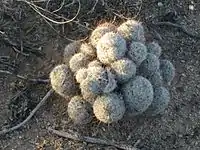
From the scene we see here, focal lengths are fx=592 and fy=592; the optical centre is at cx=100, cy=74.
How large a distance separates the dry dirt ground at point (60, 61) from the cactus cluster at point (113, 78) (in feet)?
0.55

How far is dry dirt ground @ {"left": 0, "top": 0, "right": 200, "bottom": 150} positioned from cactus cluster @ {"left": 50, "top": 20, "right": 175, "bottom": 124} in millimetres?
168

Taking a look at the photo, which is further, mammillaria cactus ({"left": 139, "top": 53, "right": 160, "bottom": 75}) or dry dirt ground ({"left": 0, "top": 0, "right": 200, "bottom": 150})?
dry dirt ground ({"left": 0, "top": 0, "right": 200, "bottom": 150})

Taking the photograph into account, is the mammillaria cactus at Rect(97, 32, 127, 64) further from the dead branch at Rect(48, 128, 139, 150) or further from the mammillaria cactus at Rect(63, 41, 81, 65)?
the dead branch at Rect(48, 128, 139, 150)

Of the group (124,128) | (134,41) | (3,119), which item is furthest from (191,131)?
(3,119)

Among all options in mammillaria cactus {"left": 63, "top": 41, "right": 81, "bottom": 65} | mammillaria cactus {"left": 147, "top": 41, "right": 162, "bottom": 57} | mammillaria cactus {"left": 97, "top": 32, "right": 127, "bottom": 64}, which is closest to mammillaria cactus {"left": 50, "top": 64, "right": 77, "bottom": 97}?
mammillaria cactus {"left": 63, "top": 41, "right": 81, "bottom": 65}

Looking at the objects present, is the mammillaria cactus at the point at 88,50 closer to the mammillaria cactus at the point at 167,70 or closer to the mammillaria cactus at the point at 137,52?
the mammillaria cactus at the point at 137,52

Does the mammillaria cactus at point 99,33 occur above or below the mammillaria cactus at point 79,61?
above

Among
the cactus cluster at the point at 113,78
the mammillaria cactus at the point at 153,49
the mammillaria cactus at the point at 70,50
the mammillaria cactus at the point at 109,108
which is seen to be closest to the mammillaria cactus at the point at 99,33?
the cactus cluster at the point at 113,78

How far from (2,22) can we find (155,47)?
1.09 meters

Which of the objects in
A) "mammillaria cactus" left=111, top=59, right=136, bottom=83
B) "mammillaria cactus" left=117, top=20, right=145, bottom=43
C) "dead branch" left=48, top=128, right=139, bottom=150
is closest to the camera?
"mammillaria cactus" left=111, top=59, right=136, bottom=83

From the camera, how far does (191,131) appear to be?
12.1ft

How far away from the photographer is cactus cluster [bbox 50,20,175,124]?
332 centimetres

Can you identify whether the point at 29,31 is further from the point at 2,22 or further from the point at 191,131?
the point at 191,131

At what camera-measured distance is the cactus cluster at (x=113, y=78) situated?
3.32m
